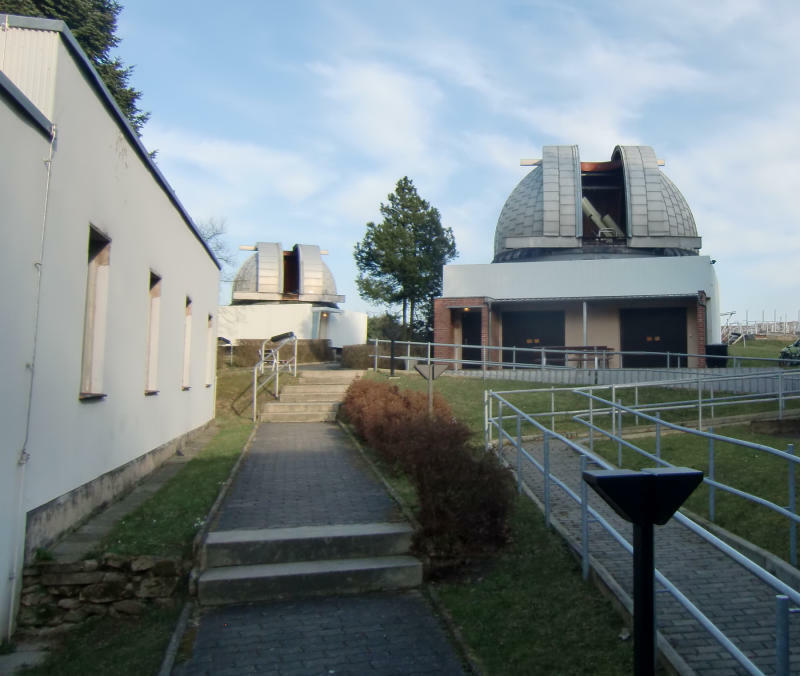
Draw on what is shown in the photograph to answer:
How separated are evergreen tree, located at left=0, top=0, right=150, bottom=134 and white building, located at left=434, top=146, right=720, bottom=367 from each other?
12.3 m

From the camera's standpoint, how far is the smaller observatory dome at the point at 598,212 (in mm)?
25422

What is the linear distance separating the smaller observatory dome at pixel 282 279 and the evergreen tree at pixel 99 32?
11963 mm

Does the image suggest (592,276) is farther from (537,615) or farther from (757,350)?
(537,615)

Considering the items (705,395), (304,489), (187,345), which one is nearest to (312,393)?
(187,345)

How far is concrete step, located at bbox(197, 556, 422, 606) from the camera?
503cm

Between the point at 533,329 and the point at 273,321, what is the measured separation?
45.5 feet

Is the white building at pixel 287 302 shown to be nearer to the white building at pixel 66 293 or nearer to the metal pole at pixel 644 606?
the white building at pixel 66 293

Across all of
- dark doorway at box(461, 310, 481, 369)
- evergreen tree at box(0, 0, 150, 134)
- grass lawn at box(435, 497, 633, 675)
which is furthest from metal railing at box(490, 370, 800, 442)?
evergreen tree at box(0, 0, 150, 134)

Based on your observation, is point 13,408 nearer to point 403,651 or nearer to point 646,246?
point 403,651

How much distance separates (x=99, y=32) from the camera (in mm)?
21828

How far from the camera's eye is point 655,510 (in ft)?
8.48

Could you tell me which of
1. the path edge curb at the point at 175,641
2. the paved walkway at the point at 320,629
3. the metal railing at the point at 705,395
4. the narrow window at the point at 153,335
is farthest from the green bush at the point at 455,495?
the metal railing at the point at 705,395

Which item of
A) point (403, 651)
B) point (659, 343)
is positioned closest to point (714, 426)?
point (403, 651)

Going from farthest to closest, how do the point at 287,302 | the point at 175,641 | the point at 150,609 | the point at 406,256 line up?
the point at 406,256 < the point at 287,302 < the point at 150,609 < the point at 175,641
